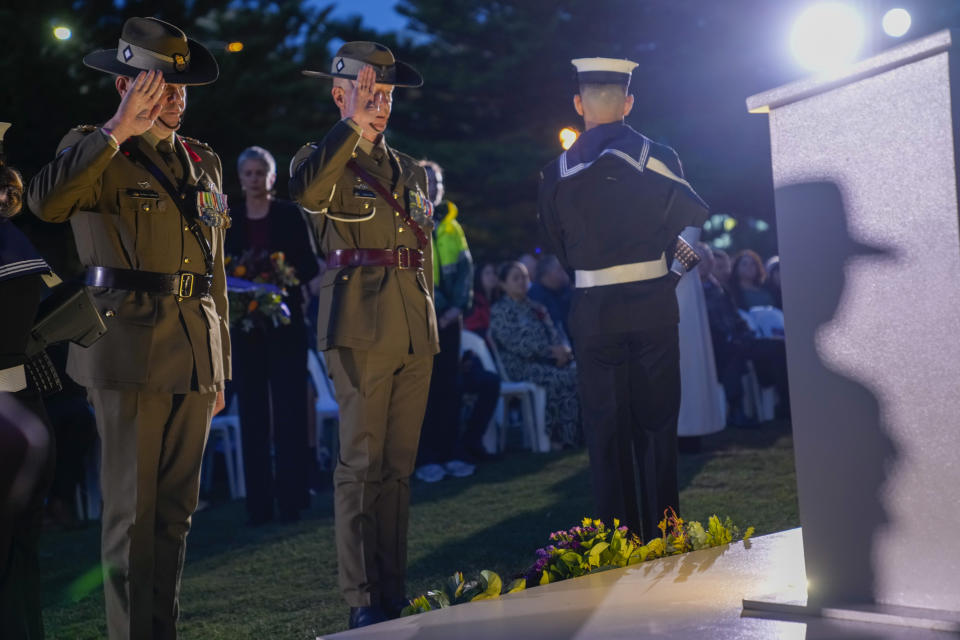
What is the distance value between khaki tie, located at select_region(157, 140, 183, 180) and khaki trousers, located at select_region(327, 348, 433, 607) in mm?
810

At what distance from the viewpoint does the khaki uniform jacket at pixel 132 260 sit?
3.05 meters

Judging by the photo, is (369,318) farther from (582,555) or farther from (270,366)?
(270,366)

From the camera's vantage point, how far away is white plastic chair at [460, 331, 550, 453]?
9333 millimetres

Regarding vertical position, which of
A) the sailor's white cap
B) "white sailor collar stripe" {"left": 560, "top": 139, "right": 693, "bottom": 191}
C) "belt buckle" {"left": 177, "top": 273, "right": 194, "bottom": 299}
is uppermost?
the sailor's white cap

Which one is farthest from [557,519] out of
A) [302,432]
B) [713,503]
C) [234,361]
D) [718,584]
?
[718,584]

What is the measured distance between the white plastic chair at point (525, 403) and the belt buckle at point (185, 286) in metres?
6.05

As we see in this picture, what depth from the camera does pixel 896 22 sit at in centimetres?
339

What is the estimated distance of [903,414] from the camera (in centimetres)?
249

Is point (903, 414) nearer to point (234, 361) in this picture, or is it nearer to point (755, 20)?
point (234, 361)

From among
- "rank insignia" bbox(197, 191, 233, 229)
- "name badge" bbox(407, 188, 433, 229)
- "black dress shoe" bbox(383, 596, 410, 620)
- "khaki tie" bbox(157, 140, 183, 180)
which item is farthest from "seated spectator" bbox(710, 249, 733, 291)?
"khaki tie" bbox(157, 140, 183, 180)

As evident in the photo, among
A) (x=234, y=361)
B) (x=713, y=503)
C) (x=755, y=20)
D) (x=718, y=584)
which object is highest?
(x=755, y=20)

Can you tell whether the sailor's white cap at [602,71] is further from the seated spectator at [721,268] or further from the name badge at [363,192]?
the seated spectator at [721,268]

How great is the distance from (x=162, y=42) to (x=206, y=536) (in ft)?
11.8

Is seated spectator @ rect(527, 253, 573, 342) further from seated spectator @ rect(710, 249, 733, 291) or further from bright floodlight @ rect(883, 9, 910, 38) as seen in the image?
bright floodlight @ rect(883, 9, 910, 38)
